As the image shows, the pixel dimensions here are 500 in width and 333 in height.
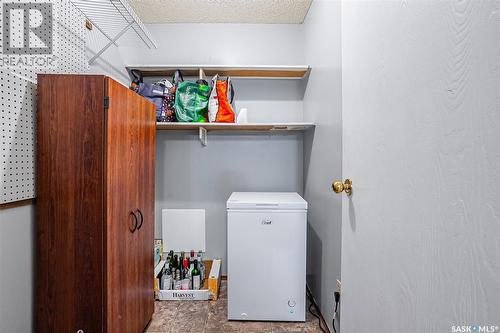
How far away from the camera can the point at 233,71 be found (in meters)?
2.42

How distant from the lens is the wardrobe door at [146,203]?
1658mm

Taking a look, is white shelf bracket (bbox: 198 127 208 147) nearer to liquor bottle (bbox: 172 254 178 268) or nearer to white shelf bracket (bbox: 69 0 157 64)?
white shelf bracket (bbox: 69 0 157 64)

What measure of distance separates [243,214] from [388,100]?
1302 mm

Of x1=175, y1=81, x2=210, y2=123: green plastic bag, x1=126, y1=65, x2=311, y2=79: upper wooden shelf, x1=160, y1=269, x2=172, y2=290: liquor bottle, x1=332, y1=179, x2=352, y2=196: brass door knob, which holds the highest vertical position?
x1=126, y1=65, x2=311, y2=79: upper wooden shelf

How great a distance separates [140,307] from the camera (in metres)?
1.66

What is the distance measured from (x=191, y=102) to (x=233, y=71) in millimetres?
521

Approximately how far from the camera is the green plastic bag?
222 cm

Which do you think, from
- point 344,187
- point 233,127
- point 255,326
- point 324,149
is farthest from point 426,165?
point 233,127

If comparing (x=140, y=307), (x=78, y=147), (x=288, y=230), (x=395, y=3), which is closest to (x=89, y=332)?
(x=140, y=307)

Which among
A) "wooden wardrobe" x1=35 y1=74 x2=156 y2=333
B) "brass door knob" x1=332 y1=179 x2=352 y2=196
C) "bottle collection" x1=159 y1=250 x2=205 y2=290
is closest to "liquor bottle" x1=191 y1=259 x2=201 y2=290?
"bottle collection" x1=159 y1=250 x2=205 y2=290

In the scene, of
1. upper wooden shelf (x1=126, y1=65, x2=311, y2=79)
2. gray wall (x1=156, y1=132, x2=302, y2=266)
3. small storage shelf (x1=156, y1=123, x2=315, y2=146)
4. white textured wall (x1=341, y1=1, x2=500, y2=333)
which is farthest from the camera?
gray wall (x1=156, y1=132, x2=302, y2=266)

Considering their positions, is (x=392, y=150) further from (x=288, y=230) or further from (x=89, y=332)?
(x=89, y=332)

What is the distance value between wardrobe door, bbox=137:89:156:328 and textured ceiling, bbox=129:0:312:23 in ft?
3.50

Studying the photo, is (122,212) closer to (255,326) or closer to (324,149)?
(255,326)
